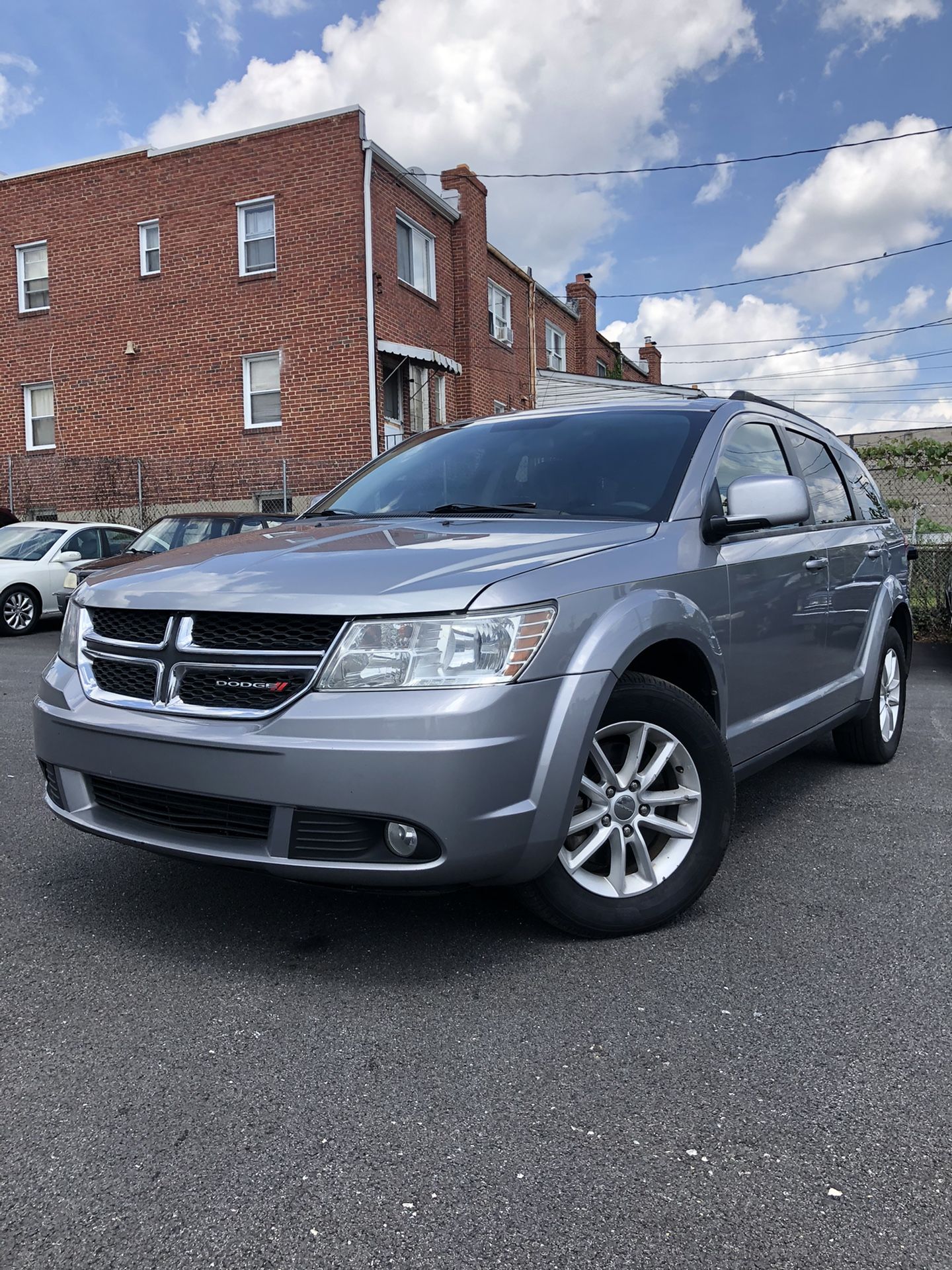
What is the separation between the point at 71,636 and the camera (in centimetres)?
332

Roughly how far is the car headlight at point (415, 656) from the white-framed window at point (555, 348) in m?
24.8

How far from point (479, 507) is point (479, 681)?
128cm

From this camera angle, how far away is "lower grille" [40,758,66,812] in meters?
3.21

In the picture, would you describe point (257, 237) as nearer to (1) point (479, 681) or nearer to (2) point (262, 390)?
(2) point (262, 390)

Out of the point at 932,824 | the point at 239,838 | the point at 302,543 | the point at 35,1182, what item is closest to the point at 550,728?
the point at 239,838

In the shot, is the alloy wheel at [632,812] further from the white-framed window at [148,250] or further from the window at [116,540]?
the white-framed window at [148,250]

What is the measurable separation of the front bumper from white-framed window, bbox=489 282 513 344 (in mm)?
20736

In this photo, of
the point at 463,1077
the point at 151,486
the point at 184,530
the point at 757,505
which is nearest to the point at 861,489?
the point at 757,505

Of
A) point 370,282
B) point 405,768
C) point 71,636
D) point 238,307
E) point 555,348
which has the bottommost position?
point 405,768

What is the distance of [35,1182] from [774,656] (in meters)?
2.96

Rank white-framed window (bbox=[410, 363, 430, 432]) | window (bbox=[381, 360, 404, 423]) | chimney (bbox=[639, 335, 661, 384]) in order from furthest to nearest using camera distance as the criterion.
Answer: chimney (bbox=[639, 335, 661, 384]) < white-framed window (bbox=[410, 363, 430, 432]) < window (bbox=[381, 360, 404, 423])

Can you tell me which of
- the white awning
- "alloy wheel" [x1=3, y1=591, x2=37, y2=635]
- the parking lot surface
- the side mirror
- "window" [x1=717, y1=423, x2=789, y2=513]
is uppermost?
the white awning

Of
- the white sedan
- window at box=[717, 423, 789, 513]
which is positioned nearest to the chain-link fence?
the white sedan

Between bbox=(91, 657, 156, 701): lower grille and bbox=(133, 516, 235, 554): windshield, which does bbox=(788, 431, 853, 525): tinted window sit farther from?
bbox=(133, 516, 235, 554): windshield
